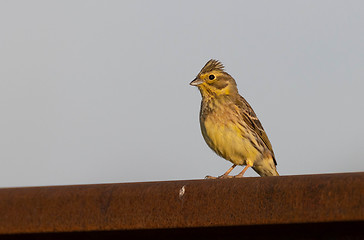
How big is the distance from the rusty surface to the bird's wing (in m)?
5.11

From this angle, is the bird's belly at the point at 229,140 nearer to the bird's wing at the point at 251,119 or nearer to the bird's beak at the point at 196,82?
the bird's wing at the point at 251,119

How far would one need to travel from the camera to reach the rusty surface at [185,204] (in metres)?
2.81

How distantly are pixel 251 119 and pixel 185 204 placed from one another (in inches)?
218

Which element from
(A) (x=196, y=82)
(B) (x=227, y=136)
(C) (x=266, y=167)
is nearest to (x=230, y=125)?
(B) (x=227, y=136)

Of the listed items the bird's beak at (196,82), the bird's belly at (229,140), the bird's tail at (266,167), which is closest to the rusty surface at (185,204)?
the bird's belly at (229,140)

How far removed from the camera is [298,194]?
2914 mm

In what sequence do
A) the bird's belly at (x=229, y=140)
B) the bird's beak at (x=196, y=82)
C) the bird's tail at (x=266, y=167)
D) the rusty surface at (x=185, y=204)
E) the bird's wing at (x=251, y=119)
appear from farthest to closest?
the bird's tail at (x=266, y=167) < the bird's wing at (x=251, y=119) < the bird's beak at (x=196, y=82) < the bird's belly at (x=229, y=140) < the rusty surface at (x=185, y=204)

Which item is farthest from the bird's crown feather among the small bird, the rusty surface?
the rusty surface

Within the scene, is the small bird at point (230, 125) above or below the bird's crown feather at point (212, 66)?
below

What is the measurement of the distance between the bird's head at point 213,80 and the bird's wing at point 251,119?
0.26m

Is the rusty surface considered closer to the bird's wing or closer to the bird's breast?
the bird's breast

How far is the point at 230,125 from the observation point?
8070 millimetres

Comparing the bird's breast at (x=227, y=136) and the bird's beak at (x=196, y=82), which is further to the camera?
the bird's beak at (x=196, y=82)

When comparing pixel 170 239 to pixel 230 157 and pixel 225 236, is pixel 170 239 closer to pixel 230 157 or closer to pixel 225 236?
pixel 225 236
